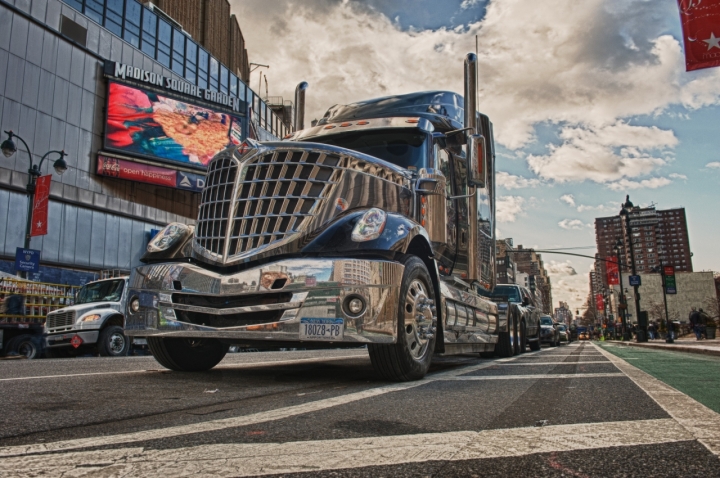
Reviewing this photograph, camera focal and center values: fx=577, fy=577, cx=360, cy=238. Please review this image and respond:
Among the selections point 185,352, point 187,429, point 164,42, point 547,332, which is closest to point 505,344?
point 185,352

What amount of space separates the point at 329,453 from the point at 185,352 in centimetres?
413

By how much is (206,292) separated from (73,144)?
36.8 m

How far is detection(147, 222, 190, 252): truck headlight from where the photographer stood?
5367mm

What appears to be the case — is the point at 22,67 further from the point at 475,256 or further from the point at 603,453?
the point at 603,453

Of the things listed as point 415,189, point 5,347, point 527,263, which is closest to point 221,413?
point 415,189

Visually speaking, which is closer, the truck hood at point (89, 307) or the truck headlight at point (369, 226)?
the truck headlight at point (369, 226)

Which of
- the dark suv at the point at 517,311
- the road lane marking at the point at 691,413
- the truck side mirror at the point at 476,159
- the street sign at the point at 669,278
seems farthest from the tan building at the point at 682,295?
the road lane marking at the point at 691,413

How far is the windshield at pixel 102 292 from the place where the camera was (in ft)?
47.2

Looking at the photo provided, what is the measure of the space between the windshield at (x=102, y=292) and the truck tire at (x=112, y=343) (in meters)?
0.78

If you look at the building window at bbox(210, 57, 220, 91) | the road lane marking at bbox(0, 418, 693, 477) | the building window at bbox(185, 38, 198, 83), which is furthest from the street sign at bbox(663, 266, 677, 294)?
the road lane marking at bbox(0, 418, 693, 477)

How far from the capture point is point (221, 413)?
2.93m

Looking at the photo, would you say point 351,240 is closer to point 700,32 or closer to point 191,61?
point 700,32

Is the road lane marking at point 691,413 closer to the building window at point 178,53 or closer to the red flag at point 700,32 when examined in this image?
the red flag at point 700,32

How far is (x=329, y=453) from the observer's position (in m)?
1.90
